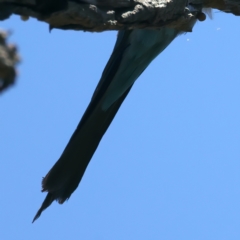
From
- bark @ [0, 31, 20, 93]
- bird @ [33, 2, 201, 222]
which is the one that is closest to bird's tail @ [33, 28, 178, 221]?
bird @ [33, 2, 201, 222]

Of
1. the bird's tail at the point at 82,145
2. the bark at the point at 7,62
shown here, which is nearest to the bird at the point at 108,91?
the bird's tail at the point at 82,145

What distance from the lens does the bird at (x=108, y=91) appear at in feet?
7.56

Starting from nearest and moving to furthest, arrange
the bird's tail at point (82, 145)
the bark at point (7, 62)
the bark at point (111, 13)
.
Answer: the bark at point (7, 62) < the bark at point (111, 13) < the bird's tail at point (82, 145)

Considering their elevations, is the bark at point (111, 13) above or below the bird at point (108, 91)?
below

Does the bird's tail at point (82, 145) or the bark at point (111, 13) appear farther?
the bird's tail at point (82, 145)

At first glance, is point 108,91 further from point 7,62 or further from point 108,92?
point 7,62

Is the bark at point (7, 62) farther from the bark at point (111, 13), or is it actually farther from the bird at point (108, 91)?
the bird at point (108, 91)

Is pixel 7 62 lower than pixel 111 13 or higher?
lower

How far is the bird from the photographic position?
230cm

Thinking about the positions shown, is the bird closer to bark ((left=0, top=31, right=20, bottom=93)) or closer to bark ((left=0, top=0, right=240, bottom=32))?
bark ((left=0, top=0, right=240, bottom=32))

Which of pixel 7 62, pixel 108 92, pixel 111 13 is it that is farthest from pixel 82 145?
pixel 7 62

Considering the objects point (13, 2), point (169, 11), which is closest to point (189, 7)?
point (169, 11)

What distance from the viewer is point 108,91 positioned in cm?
230

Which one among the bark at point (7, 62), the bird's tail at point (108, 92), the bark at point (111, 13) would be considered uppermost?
the bird's tail at point (108, 92)
